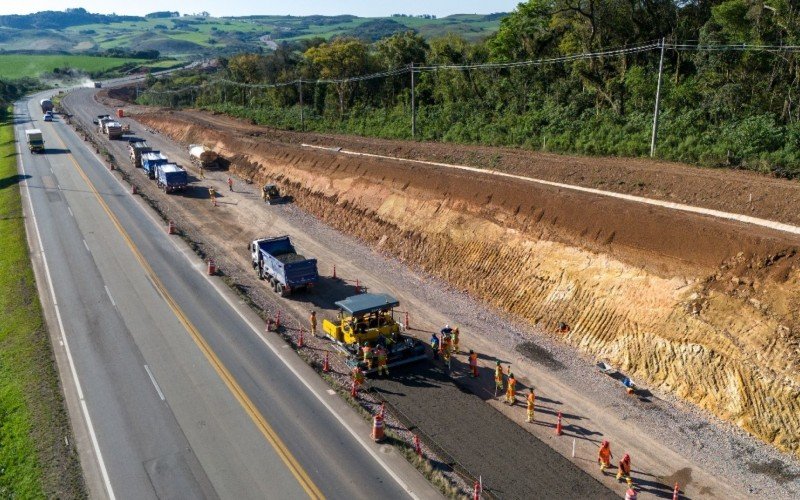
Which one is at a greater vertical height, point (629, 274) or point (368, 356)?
point (629, 274)

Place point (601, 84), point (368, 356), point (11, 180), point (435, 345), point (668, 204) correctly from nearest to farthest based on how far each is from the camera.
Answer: point (368, 356)
point (435, 345)
point (668, 204)
point (601, 84)
point (11, 180)

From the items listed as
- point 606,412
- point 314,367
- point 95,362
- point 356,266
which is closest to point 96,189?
point 356,266

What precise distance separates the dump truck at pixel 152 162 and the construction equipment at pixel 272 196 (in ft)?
50.1

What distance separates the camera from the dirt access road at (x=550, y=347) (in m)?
19.1

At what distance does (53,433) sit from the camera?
20.2 meters

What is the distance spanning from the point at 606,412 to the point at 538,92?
4182 centimetres

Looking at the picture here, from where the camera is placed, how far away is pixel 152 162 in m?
61.1

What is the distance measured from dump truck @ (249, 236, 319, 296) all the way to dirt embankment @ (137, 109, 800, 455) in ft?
23.3

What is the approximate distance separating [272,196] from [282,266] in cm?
2122

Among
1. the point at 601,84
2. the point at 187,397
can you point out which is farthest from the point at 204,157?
the point at 187,397

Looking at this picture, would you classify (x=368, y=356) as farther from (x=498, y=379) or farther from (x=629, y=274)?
(x=629, y=274)

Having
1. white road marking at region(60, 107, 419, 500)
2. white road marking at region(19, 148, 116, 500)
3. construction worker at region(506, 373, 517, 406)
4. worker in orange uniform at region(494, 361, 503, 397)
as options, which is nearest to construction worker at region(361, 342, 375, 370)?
white road marking at region(60, 107, 419, 500)

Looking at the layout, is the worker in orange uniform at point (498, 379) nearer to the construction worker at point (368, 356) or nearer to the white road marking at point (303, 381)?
the construction worker at point (368, 356)

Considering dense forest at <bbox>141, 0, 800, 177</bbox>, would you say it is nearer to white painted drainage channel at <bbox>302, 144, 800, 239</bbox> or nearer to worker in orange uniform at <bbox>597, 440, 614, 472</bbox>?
white painted drainage channel at <bbox>302, 144, 800, 239</bbox>
